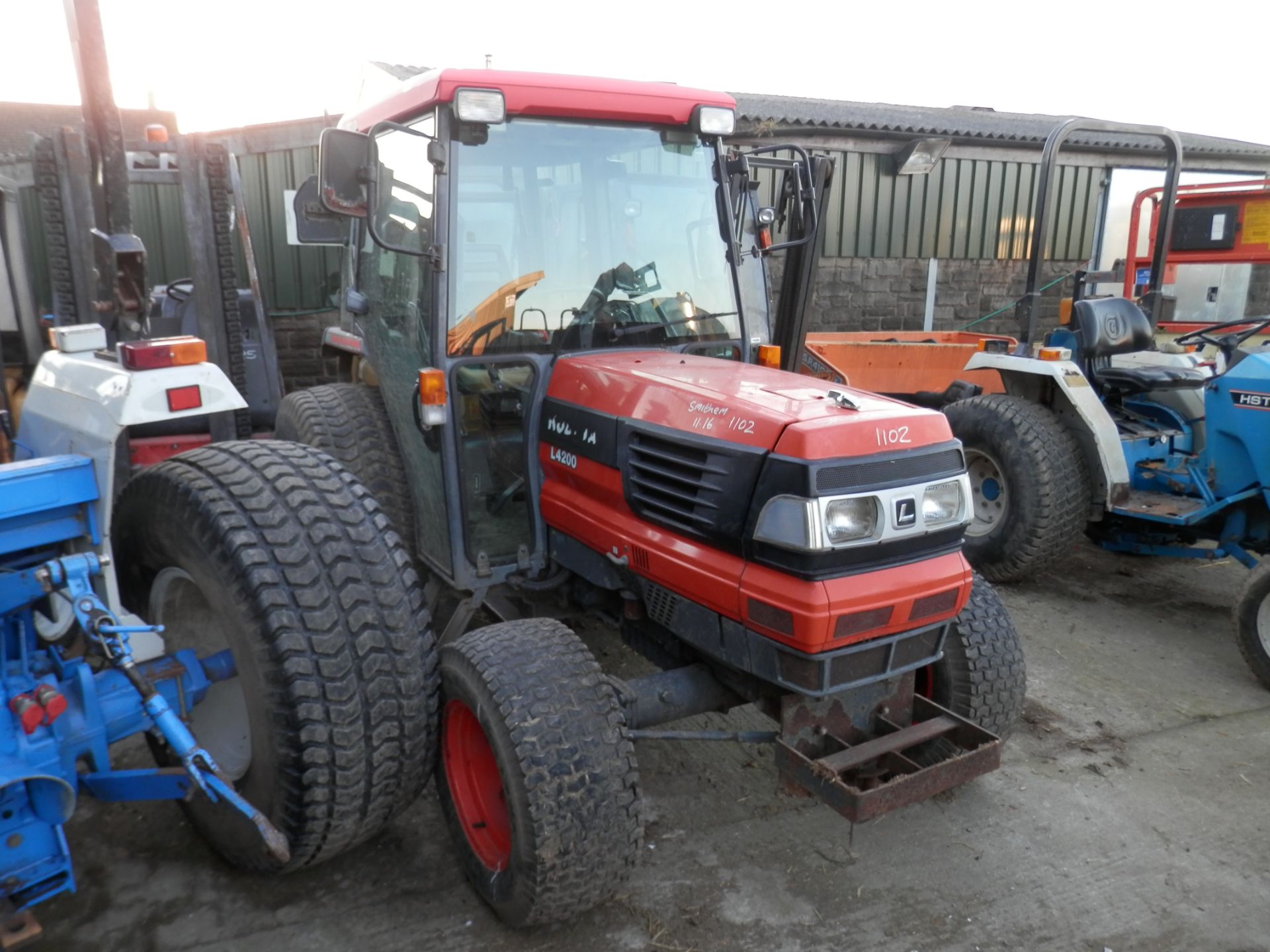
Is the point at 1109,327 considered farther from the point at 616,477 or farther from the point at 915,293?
the point at 915,293

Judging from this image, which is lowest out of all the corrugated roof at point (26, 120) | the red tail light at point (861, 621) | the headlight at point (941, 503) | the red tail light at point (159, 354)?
the red tail light at point (861, 621)

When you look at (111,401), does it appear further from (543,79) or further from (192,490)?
(543,79)

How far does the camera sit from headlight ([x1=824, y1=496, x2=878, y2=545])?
87.1 inches

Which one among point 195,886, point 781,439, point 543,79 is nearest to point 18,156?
point 543,79

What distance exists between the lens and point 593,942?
238cm

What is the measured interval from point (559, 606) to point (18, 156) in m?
8.73

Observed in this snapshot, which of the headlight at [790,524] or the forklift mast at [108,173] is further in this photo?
the forklift mast at [108,173]

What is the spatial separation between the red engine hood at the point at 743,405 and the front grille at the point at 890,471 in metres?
0.03

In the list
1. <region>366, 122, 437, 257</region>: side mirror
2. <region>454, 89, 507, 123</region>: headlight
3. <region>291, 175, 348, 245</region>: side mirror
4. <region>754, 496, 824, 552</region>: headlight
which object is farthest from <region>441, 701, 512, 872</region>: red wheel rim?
<region>291, 175, 348, 245</region>: side mirror

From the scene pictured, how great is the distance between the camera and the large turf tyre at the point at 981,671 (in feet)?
9.28

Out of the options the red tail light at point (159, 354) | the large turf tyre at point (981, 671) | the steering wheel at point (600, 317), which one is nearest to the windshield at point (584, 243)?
the steering wheel at point (600, 317)

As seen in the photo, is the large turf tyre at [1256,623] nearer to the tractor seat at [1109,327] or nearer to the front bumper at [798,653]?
the tractor seat at [1109,327]

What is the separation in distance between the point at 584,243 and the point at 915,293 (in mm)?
7940

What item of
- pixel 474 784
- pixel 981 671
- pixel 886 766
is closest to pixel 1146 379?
pixel 981 671
